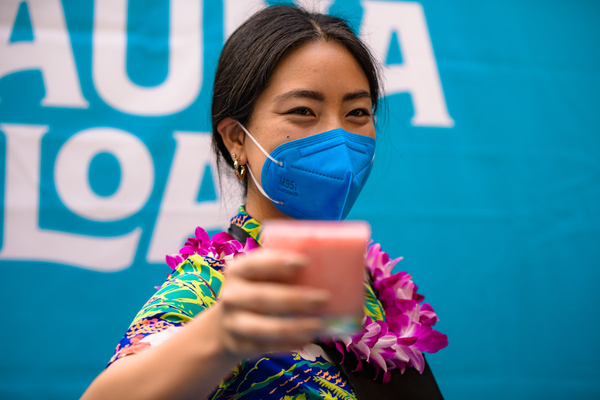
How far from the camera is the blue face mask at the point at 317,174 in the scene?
1036mm

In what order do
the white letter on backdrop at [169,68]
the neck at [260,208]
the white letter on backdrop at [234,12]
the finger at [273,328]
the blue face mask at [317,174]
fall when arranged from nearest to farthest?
the finger at [273,328] < the blue face mask at [317,174] < the neck at [260,208] < the white letter on backdrop at [169,68] < the white letter on backdrop at [234,12]

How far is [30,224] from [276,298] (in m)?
1.89

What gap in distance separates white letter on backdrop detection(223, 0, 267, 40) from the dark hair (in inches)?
37.7

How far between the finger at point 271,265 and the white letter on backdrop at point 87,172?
5.55ft

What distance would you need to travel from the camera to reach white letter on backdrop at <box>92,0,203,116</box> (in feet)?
6.61

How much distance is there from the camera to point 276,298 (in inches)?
17.2

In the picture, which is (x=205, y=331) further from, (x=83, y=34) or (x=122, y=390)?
(x=83, y=34)

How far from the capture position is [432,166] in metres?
2.24

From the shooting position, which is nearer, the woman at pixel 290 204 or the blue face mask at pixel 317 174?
the woman at pixel 290 204

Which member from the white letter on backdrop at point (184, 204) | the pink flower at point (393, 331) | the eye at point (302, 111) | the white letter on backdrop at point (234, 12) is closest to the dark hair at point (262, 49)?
the eye at point (302, 111)

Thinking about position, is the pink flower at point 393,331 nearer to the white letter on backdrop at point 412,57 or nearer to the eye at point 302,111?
the eye at point 302,111

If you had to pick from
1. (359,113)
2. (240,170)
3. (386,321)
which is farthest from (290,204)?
(386,321)

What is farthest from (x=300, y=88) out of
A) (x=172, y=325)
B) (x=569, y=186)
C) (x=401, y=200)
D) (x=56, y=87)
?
(x=569, y=186)

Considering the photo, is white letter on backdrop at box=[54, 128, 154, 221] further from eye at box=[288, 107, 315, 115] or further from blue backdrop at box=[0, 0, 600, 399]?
eye at box=[288, 107, 315, 115]
